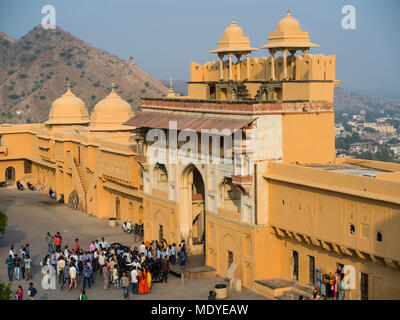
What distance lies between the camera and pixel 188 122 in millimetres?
29094

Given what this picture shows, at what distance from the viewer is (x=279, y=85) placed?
97.9 feet

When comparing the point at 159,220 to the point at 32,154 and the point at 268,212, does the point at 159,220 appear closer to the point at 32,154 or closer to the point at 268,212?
the point at 268,212

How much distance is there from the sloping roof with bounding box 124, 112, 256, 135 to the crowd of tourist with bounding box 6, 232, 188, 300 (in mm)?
5055

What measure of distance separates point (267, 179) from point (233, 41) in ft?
30.5

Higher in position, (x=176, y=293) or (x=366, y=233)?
(x=366, y=233)

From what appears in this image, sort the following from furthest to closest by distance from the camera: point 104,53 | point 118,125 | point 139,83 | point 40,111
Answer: point 104,53 < point 139,83 < point 40,111 < point 118,125

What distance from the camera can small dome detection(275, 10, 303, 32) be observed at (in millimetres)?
29984

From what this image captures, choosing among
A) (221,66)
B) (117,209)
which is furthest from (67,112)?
(221,66)

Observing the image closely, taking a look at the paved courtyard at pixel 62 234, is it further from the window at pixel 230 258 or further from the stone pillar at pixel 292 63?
the stone pillar at pixel 292 63

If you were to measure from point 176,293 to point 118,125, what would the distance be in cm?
2228

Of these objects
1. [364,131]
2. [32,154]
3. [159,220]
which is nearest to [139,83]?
[364,131]

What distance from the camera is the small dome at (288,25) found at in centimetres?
2998

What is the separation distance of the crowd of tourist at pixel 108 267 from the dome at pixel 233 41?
362 inches

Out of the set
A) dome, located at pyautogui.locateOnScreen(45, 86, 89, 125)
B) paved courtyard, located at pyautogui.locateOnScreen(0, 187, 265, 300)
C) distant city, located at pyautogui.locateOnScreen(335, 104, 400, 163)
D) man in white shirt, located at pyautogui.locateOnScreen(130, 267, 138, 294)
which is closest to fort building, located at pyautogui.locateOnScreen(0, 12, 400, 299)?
paved courtyard, located at pyautogui.locateOnScreen(0, 187, 265, 300)
